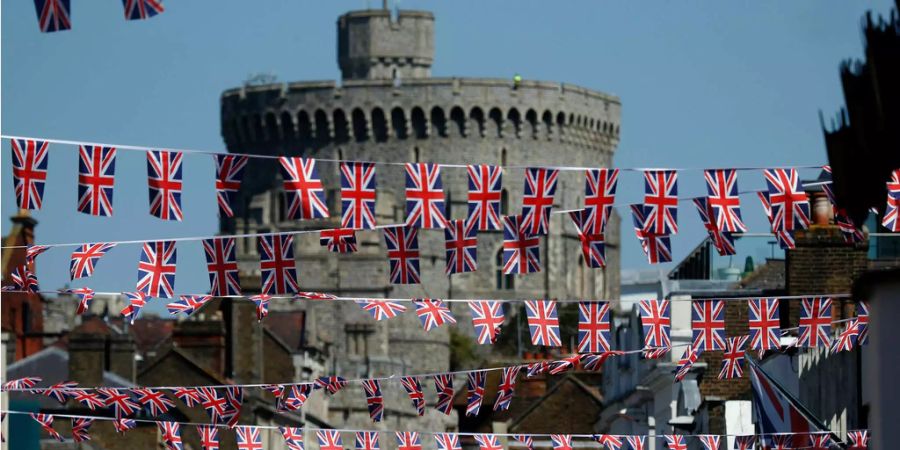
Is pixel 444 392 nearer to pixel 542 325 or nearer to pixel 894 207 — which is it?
pixel 542 325

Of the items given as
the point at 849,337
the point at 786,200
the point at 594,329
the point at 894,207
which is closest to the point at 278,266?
the point at 594,329

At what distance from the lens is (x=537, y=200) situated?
20.0 meters

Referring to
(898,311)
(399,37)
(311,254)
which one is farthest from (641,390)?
(399,37)

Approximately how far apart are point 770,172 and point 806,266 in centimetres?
645

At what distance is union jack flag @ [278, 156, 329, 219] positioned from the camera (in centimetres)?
1871

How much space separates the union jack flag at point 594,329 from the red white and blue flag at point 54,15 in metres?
9.40

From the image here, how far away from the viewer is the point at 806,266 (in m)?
26.0

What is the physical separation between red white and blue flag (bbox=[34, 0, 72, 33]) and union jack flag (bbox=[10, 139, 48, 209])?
443 centimetres

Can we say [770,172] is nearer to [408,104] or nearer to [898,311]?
[898,311]

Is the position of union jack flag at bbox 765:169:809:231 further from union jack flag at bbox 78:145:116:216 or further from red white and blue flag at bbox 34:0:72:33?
red white and blue flag at bbox 34:0:72:33

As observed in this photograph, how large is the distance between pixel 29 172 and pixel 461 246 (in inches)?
153

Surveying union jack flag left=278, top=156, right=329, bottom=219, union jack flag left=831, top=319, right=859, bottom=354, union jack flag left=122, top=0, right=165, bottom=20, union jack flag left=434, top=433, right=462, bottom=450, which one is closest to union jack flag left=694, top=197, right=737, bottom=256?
union jack flag left=831, top=319, right=859, bottom=354

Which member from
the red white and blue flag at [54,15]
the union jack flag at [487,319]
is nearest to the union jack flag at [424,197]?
the union jack flag at [487,319]

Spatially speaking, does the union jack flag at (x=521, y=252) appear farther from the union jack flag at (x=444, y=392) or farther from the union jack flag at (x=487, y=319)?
the union jack flag at (x=444, y=392)
